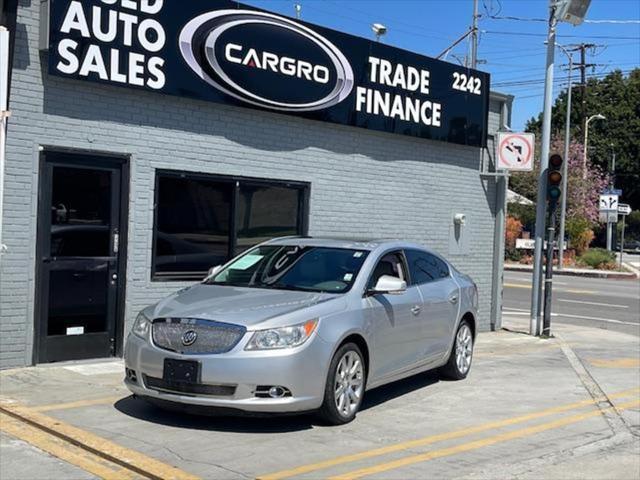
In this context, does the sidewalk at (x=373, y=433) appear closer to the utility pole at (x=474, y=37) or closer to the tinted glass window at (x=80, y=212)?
the tinted glass window at (x=80, y=212)

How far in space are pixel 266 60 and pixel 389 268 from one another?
167 inches

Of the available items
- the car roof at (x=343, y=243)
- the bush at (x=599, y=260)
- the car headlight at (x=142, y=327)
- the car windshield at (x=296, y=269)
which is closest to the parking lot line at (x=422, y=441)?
the car windshield at (x=296, y=269)

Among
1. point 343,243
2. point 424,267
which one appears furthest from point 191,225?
point 424,267

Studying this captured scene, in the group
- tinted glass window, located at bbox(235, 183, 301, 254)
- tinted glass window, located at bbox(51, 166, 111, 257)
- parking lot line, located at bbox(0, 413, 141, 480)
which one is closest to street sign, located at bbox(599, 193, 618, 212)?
tinted glass window, located at bbox(235, 183, 301, 254)

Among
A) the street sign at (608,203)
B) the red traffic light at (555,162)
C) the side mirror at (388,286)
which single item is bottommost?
the side mirror at (388,286)

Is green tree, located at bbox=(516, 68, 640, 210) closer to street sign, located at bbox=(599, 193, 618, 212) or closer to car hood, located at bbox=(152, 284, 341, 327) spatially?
street sign, located at bbox=(599, 193, 618, 212)

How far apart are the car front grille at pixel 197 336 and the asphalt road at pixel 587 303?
12175mm

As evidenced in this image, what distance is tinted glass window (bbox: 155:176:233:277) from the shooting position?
1019 centimetres

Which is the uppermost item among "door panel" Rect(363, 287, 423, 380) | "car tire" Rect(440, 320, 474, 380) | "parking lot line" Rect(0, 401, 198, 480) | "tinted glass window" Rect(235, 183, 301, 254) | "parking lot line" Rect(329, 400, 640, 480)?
"tinted glass window" Rect(235, 183, 301, 254)

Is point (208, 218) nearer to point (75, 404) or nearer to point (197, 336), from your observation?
point (75, 404)

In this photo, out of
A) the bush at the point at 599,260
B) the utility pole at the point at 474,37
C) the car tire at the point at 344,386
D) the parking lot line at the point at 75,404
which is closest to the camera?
the car tire at the point at 344,386

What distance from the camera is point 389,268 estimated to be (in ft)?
26.9

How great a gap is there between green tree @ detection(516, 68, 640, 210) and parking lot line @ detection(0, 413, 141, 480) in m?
64.5

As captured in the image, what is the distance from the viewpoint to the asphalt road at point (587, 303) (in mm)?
18219
